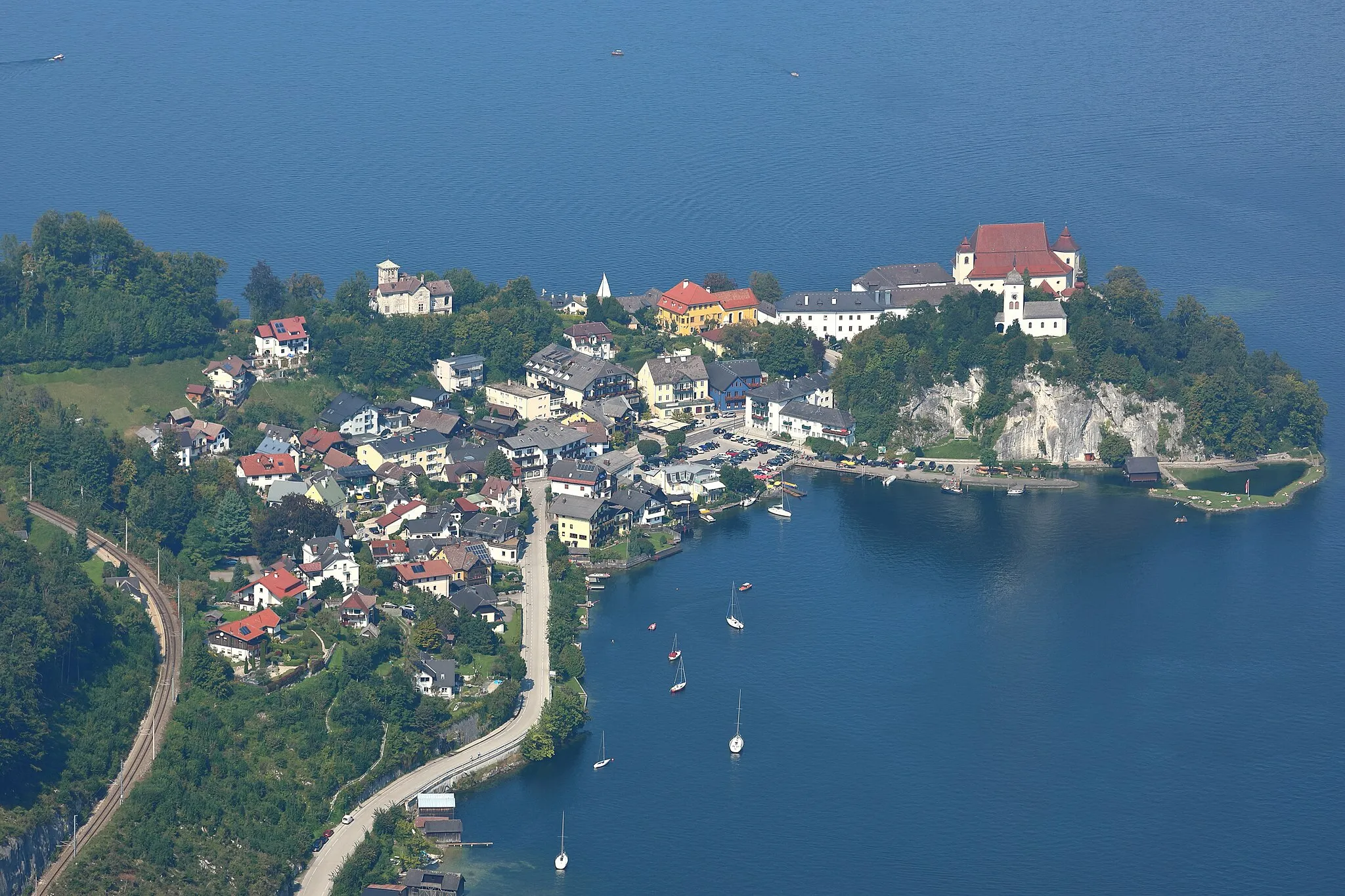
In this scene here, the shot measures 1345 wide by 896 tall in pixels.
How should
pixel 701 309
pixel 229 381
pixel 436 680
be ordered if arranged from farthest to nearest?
pixel 701 309, pixel 229 381, pixel 436 680

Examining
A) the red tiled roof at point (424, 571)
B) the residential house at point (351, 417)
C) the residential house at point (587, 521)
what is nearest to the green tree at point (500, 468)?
the residential house at point (587, 521)

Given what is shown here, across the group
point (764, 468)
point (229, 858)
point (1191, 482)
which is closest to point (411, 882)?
point (229, 858)

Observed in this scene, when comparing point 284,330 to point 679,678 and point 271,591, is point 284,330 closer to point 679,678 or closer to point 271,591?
point 271,591

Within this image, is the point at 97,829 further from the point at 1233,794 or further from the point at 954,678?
the point at 1233,794

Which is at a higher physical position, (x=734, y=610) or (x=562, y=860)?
(x=734, y=610)

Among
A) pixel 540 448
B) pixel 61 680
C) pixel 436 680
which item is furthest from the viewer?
pixel 540 448

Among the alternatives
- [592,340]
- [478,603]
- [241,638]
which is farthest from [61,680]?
[592,340]

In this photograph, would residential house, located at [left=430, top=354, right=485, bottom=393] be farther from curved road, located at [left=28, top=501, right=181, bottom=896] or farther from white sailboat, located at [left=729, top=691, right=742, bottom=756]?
white sailboat, located at [left=729, top=691, right=742, bottom=756]
